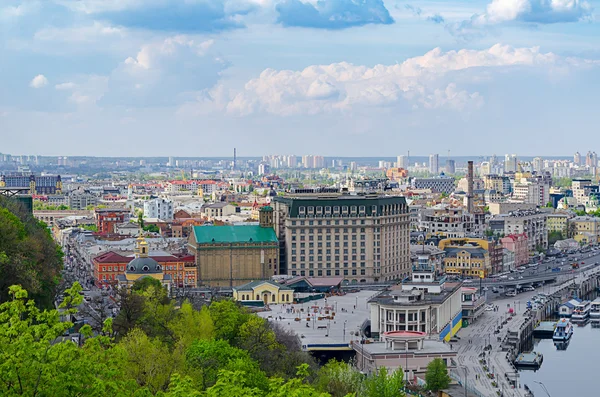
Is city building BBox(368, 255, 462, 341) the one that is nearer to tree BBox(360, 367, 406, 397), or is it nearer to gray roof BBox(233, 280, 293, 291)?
tree BBox(360, 367, 406, 397)

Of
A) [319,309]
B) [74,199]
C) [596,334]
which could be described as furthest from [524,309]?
[74,199]

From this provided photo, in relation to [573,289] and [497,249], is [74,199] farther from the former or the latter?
[573,289]

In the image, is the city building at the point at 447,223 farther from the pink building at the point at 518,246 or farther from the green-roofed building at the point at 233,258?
the green-roofed building at the point at 233,258

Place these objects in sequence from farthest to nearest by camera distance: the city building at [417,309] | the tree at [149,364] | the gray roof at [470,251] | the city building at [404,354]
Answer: the gray roof at [470,251] < the city building at [417,309] < the city building at [404,354] < the tree at [149,364]

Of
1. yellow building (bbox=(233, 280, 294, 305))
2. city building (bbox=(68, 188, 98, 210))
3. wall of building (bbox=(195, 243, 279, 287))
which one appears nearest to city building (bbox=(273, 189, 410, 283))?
wall of building (bbox=(195, 243, 279, 287))

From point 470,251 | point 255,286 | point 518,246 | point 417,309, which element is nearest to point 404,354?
point 417,309

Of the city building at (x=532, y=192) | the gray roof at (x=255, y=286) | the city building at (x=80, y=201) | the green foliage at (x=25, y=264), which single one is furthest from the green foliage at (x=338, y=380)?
the city building at (x=80, y=201)
